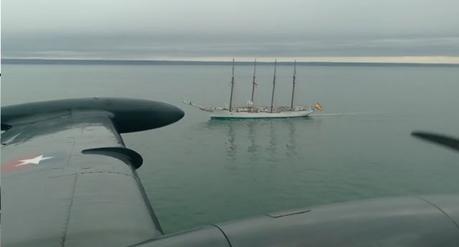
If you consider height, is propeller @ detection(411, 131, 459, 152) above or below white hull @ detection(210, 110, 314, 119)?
above

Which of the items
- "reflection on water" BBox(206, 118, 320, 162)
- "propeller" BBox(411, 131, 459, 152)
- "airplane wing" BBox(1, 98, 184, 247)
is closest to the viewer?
"airplane wing" BBox(1, 98, 184, 247)

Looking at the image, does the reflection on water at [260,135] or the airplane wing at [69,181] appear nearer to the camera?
the airplane wing at [69,181]

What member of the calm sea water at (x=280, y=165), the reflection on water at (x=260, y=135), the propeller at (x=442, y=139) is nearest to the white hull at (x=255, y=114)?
the reflection on water at (x=260, y=135)

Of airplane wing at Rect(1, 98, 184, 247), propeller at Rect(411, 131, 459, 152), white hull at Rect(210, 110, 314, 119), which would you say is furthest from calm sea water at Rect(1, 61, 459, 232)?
propeller at Rect(411, 131, 459, 152)

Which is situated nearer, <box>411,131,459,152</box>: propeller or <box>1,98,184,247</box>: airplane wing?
<box>1,98,184,247</box>: airplane wing

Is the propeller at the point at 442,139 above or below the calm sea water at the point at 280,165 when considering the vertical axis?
above

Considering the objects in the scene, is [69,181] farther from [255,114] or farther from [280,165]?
[255,114]

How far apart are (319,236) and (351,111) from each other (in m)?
96.1

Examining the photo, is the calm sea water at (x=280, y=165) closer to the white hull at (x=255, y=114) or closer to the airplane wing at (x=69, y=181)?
the white hull at (x=255, y=114)

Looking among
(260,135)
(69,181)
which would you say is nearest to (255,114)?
(260,135)

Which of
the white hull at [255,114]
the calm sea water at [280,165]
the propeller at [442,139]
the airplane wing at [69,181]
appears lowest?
the white hull at [255,114]

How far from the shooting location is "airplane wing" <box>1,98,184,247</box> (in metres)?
6.45

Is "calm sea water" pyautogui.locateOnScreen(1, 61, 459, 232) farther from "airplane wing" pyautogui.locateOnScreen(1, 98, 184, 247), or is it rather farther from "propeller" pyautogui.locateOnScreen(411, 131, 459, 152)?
"propeller" pyautogui.locateOnScreen(411, 131, 459, 152)

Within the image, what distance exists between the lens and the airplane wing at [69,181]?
6445 mm
